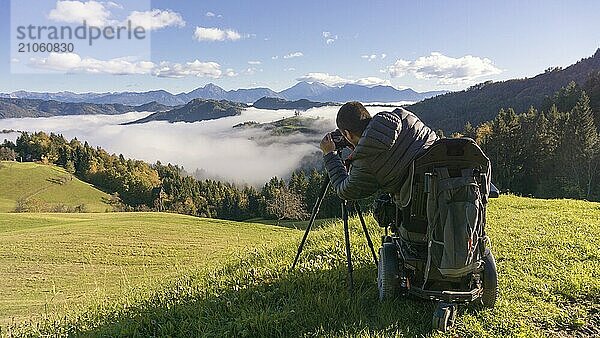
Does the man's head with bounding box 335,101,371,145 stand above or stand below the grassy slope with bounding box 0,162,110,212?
above

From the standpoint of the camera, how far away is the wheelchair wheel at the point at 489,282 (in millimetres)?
4273

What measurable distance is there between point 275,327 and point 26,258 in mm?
22910

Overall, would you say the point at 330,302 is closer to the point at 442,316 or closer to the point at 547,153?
the point at 442,316

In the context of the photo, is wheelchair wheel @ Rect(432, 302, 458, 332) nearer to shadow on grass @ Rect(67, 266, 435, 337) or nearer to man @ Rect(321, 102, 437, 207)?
shadow on grass @ Rect(67, 266, 435, 337)

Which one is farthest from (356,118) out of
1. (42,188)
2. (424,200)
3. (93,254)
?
(42,188)

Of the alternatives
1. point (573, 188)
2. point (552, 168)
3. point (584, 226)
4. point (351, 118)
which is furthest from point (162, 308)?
point (552, 168)

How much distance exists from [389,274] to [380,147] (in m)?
1.32

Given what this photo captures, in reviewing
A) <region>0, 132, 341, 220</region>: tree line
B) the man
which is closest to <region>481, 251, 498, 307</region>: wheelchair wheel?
the man

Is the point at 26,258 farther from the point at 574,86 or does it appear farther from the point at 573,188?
the point at 574,86

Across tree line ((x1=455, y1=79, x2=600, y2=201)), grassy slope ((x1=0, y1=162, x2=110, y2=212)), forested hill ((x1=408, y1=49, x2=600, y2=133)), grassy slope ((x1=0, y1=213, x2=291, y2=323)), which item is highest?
forested hill ((x1=408, y1=49, x2=600, y2=133))

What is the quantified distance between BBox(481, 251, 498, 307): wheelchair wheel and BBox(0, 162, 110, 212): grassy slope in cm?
11191

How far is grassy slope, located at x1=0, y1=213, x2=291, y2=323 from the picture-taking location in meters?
15.2

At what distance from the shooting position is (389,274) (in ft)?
14.2

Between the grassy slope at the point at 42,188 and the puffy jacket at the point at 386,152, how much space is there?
11148 cm
